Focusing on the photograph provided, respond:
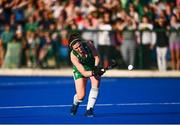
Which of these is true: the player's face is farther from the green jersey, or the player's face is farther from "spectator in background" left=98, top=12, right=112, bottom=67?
"spectator in background" left=98, top=12, right=112, bottom=67

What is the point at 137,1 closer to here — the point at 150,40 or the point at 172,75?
the point at 150,40

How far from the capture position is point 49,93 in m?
19.0

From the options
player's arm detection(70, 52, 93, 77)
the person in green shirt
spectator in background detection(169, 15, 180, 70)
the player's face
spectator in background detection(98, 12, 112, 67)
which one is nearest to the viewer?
player's arm detection(70, 52, 93, 77)

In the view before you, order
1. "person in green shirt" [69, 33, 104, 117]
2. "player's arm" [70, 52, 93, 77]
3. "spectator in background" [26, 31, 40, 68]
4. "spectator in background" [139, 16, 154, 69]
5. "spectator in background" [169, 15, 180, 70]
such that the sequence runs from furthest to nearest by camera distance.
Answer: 1. "spectator in background" [26, 31, 40, 68]
2. "spectator in background" [139, 16, 154, 69]
3. "spectator in background" [169, 15, 180, 70]
4. "person in green shirt" [69, 33, 104, 117]
5. "player's arm" [70, 52, 93, 77]

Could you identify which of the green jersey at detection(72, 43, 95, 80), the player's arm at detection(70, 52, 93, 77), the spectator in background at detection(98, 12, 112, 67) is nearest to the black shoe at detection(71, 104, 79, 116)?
the green jersey at detection(72, 43, 95, 80)

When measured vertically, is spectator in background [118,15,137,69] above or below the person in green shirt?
below

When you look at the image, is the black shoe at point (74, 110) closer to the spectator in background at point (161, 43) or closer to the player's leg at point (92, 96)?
the player's leg at point (92, 96)

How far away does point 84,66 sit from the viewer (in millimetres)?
13641

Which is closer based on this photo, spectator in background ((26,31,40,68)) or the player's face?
the player's face

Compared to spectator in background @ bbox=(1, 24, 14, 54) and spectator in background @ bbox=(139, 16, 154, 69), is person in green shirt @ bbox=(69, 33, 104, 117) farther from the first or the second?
spectator in background @ bbox=(1, 24, 14, 54)

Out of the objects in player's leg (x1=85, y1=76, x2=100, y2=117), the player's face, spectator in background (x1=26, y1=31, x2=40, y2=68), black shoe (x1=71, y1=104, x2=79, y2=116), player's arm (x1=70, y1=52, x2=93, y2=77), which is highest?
the player's face

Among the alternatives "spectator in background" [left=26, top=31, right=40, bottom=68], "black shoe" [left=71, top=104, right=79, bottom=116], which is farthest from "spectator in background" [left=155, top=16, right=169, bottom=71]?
"black shoe" [left=71, top=104, right=79, bottom=116]

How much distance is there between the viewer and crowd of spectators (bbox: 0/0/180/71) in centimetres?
2330

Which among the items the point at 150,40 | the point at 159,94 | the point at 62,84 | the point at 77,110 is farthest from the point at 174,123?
the point at 150,40
